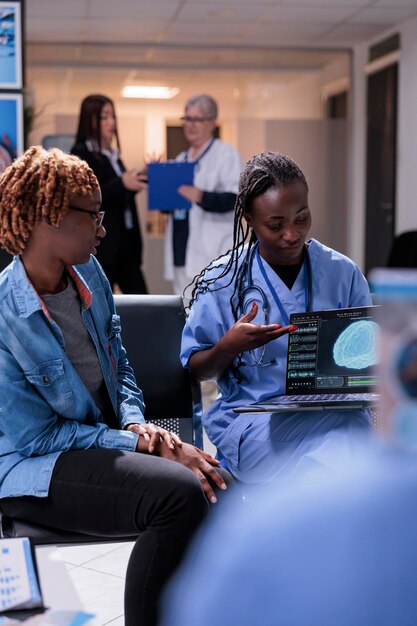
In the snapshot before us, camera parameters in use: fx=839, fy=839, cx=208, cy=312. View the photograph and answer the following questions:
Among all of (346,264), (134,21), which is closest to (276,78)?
(134,21)

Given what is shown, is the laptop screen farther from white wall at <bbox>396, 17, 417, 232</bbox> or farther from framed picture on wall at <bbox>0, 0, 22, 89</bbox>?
white wall at <bbox>396, 17, 417, 232</bbox>

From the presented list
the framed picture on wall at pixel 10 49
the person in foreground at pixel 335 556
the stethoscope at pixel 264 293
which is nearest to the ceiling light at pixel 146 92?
the framed picture on wall at pixel 10 49

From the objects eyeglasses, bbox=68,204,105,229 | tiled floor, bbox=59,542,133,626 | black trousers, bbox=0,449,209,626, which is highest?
eyeglasses, bbox=68,204,105,229

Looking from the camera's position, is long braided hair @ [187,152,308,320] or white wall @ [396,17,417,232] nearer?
long braided hair @ [187,152,308,320]

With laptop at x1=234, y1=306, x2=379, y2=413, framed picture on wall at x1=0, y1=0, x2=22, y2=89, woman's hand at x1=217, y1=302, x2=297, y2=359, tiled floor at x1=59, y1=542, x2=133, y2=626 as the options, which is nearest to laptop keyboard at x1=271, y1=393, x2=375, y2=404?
laptop at x1=234, y1=306, x2=379, y2=413

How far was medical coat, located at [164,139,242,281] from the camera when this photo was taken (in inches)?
177

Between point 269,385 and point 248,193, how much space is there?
1.45 ft

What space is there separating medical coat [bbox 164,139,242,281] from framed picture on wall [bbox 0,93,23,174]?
1.10 m

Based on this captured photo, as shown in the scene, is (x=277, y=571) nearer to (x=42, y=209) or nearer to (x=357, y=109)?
(x=42, y=209)

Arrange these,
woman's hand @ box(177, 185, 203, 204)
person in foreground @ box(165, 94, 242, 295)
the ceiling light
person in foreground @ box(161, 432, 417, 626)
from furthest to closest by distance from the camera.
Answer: the ceiling light < person in foreground @ box(165, 94, 242, 295) < woman's hand @ box(177, 185, 203, 204) < person in foreground @ box(161, 432, 417, 626)

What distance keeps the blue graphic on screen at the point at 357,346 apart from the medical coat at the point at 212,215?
2801 mm

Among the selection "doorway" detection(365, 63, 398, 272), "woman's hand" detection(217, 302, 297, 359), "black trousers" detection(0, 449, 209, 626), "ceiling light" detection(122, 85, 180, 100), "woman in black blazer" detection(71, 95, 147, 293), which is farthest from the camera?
"ceiling light" detection(122, 85, 180, 100)

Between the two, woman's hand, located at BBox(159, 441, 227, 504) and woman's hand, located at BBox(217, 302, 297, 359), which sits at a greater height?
woman's hand, located at BBox(217, 302, 297, 359)

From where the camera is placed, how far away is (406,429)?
1.60 ft
